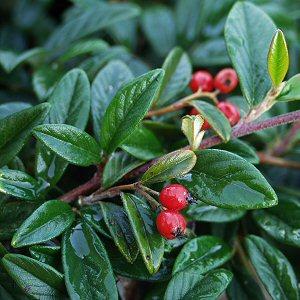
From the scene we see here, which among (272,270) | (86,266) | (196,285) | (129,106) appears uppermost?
(129,106)

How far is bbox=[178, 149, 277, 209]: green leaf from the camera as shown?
1.08 meters

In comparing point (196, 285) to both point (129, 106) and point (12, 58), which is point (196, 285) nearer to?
point (129, 106)

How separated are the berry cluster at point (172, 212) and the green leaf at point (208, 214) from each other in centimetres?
19

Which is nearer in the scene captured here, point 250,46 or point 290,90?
point 290,90

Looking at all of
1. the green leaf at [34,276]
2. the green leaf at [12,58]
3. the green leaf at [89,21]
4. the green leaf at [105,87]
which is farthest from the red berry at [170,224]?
the green leaf at [89,21]

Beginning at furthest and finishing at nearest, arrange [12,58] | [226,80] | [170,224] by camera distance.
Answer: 1. [12,58]
2. [226,80]
3. [170,224]

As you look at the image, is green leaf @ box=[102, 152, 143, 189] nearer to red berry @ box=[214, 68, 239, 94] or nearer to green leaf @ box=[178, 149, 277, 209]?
green leaf @ box=[178, 149, 277, 209]

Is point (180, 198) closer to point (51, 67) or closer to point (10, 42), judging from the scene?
point (51, 67)

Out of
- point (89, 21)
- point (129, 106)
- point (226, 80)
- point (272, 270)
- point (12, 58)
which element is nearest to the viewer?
point (129, 106)

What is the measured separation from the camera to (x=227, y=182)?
1.11 meters

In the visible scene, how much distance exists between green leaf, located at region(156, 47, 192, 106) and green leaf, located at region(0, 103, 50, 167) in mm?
396

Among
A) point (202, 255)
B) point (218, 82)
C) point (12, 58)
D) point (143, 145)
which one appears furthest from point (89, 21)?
point (202, 255)

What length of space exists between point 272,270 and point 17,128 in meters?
0.69

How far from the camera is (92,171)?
1439mm
